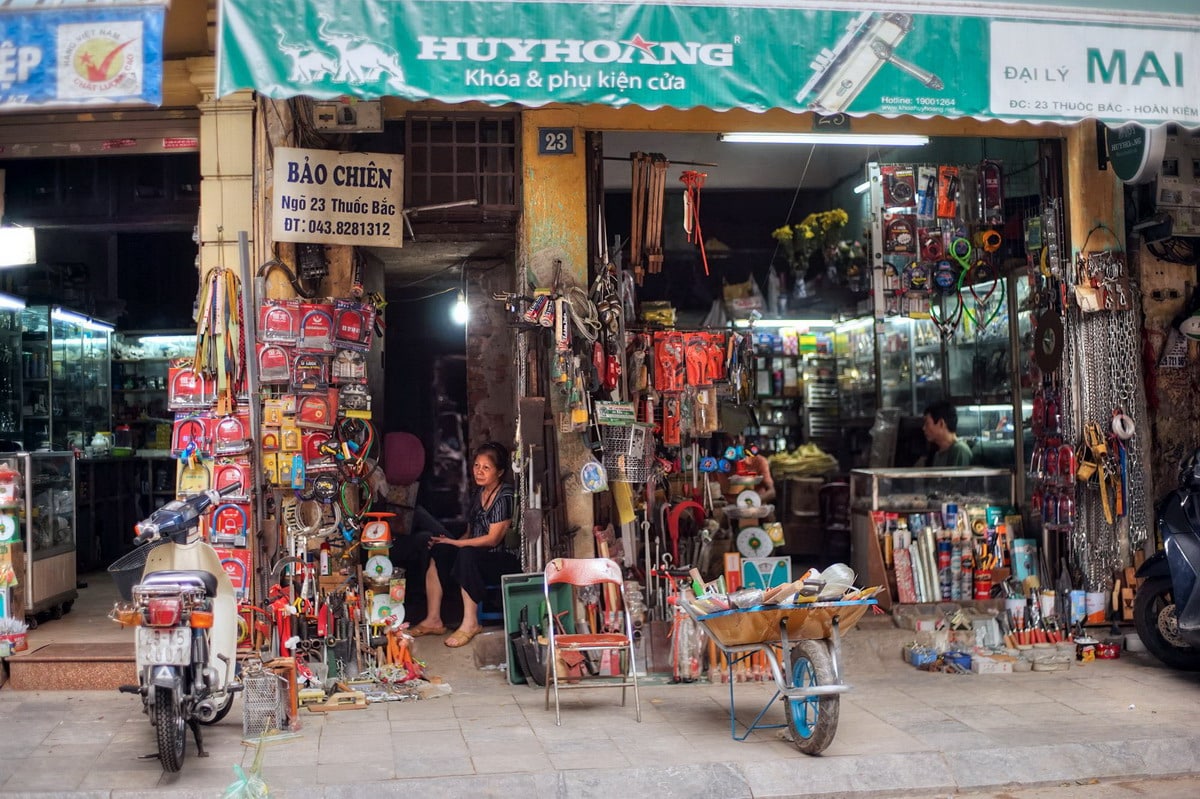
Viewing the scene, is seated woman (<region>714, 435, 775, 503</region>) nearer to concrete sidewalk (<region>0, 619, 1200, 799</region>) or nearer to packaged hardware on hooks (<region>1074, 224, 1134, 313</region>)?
concrete sidewalk (<region>0, 619, 1200, 799</region>)

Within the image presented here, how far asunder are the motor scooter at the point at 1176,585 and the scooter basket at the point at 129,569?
6.14 m

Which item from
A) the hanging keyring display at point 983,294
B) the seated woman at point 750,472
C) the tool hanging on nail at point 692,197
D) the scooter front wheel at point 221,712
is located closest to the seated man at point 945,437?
the hanging keyring display at point 983,294

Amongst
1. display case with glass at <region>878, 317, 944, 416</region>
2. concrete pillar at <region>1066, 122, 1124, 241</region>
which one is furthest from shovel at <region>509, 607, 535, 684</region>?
display case with glass at <region>878, 317, 944, 416</region>

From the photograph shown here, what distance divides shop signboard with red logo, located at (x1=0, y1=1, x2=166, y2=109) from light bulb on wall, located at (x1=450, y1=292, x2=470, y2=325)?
16.3 feet

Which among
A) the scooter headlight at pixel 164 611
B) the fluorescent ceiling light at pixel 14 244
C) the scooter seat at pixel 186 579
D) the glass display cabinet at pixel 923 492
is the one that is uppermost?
the fluorescent ceiling light at pixel 14 244

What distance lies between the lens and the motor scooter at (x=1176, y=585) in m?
7.48

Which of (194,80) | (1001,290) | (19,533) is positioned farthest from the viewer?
(1001,290)

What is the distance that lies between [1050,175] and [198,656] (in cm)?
683

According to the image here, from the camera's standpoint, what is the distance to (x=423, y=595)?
1030cm

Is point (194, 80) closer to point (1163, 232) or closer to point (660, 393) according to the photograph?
point (660, 393)

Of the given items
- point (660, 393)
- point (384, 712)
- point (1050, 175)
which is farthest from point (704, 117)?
point (384, 712)

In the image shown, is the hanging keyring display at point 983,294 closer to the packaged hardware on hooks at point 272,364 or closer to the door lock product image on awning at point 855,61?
the door lock product image on awning at point 855,61

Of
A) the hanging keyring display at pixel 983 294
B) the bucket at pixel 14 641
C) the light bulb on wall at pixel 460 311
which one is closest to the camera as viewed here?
the bucket at pixel 14 641

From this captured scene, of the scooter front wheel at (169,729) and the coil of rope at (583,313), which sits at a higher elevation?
the coil of rope at (583,313)
